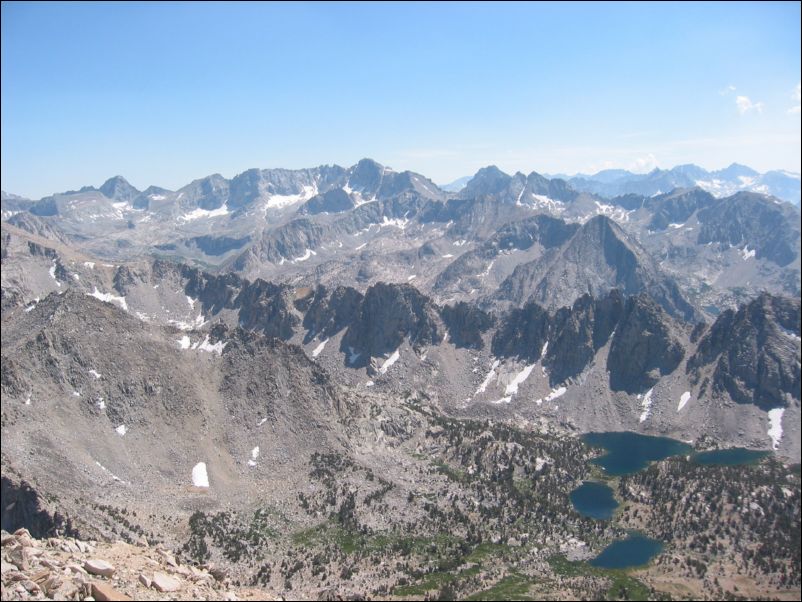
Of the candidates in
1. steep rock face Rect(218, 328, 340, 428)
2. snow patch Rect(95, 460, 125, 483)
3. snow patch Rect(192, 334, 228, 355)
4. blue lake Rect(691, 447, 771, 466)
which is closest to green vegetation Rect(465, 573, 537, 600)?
steep rock face Rect(218, 328, 340, 428)

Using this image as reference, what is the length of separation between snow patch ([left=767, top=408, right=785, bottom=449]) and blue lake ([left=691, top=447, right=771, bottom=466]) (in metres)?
6.53

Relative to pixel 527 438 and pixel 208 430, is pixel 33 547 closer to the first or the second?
pixel 208 430

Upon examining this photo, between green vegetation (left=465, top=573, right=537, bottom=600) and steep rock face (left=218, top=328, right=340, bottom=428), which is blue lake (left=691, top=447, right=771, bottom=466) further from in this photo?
steep rock face (left=218, top=328, right=340, bottom=428)

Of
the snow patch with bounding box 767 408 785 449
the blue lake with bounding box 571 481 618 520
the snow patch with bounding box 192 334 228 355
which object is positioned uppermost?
the snow patch with bounding box 192 334 228 355

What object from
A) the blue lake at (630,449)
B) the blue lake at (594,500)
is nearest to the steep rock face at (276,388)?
the blue lake at (594,500)

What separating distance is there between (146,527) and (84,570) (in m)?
76.7

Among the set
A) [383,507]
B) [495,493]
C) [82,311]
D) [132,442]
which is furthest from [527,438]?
[82,311]

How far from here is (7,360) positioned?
A: 130m

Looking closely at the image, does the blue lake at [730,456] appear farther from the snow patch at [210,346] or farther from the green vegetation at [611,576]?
the snow patch at [210,346]

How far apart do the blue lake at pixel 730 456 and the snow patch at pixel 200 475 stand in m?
129

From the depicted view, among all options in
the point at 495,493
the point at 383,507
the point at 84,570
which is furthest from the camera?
the point at 495,493

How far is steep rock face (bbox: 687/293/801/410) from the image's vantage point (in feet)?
611

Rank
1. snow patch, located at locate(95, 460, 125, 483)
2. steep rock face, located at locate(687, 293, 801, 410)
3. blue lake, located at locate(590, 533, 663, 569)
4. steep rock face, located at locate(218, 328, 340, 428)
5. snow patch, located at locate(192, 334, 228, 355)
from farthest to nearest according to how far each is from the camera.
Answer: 1. steep rock face, located at locate(687, 293, 801, 410)
2. snow patch, located at locate(192, 334, 228, 355)
3. steep rock face, located at locate(218, 328, 340, 428)
4. snow patch, located at locate(95, 460, 125, 483)
5. blue lake, located at locate(590, 533, 663, 569)

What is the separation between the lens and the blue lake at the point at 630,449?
168 meters
